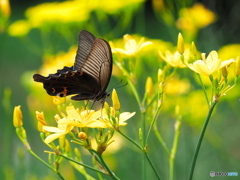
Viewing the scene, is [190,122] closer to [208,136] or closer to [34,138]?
[208,136]

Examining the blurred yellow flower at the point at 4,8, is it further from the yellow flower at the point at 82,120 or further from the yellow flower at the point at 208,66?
the yellow flower at the point at 208,66

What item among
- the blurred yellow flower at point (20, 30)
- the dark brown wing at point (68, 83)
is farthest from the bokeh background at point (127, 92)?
the dark brown wing at point (68, 83)

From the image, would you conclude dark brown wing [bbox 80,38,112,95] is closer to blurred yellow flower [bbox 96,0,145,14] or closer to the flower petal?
the flower petal

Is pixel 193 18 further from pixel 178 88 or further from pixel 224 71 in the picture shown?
pixel 224 71

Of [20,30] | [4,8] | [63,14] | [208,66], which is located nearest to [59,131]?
[208,66]

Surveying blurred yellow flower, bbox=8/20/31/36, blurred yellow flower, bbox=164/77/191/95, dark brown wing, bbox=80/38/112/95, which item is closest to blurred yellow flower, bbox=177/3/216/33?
blurred yellow flower, bbox=164/77/191/95

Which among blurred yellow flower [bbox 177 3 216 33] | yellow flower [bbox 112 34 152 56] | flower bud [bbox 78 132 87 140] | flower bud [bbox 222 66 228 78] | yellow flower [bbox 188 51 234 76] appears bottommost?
flower bud [bbox 78 132 87 140]
